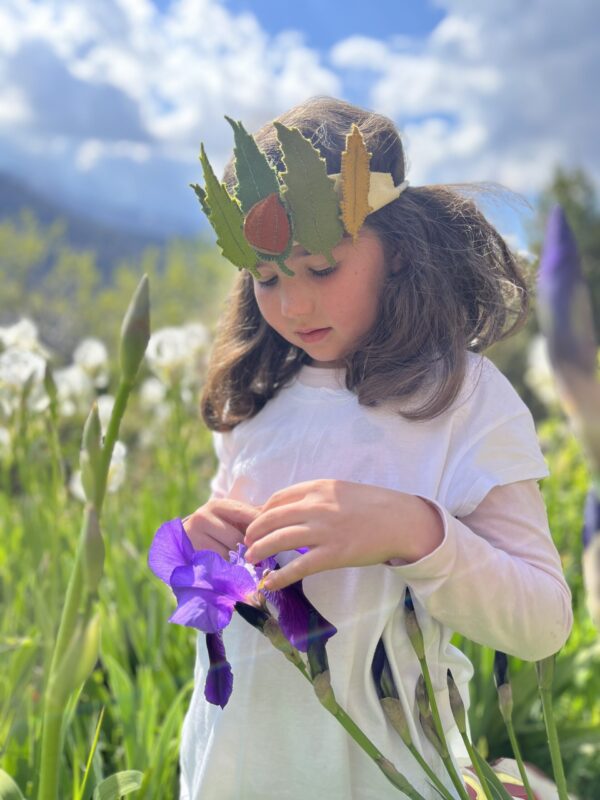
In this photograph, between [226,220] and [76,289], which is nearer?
[226,220]

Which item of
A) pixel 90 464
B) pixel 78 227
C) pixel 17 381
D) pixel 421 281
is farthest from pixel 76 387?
pixel 78 227

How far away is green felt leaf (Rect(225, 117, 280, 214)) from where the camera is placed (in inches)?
36.4

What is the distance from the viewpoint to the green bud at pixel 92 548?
21.6 inches

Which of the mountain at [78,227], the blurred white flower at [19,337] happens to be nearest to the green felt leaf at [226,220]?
the blurred white flower at [19,337]

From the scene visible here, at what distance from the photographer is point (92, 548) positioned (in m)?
0.55

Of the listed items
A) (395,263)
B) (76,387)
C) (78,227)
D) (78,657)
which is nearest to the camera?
(78,657)

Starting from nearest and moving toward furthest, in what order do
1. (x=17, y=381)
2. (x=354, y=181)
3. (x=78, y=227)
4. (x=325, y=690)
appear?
(x=325, y=690), (x=354, y=181), (x=17, y=381), (x=78, y=227)

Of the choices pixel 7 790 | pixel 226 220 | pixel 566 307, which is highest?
pixel 226 220

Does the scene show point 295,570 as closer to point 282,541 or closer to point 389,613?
point 282,541

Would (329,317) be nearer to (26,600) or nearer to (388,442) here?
(388,442)

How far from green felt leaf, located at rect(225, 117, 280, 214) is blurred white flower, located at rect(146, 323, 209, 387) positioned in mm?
1553

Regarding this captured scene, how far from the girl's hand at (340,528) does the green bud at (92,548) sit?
1.00 ft

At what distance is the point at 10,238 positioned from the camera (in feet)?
44.7

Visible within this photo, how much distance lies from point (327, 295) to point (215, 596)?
0.48 m
